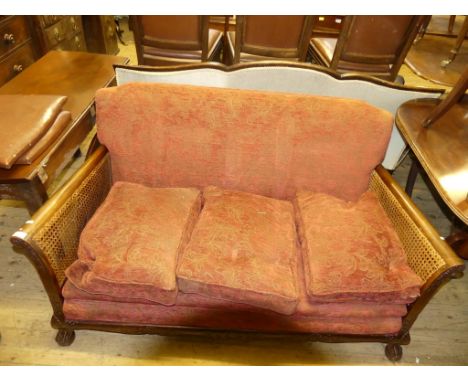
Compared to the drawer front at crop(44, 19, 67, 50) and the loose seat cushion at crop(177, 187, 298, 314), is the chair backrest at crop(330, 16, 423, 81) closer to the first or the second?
the loose seat cushion at crop(177, 187, 298, 314)

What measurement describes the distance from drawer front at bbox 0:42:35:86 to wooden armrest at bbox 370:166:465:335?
8.75ft

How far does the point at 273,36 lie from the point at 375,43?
70cm

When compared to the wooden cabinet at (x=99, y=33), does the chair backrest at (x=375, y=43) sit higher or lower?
higher

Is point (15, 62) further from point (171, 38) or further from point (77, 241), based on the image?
point (77, 241)

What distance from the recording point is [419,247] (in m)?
1.35

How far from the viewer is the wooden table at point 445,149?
53.9 inches

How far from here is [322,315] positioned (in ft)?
4.40

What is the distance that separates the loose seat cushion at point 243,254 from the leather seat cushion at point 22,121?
32.4 inches

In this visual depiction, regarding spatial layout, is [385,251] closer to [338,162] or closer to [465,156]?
[338,162]

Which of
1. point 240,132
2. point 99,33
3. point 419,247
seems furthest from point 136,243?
point 99,33

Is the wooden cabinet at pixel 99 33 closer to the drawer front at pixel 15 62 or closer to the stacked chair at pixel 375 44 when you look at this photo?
the drawer front at pixel 15 62

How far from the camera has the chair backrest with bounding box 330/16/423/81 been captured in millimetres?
2191

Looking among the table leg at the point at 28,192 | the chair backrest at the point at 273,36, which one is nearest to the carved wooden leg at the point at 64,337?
the table leg at the point at 28,192

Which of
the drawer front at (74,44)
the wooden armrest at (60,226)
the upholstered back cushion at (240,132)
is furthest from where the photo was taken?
the drawer front at (74,44)
